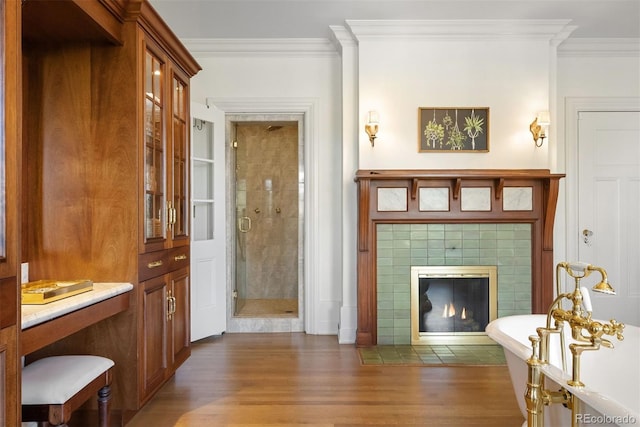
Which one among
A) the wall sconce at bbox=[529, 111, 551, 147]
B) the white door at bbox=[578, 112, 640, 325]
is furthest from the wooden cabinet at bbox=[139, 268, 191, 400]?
the white door at bbox=[578, 112, 640, 325]

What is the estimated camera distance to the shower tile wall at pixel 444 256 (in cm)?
380

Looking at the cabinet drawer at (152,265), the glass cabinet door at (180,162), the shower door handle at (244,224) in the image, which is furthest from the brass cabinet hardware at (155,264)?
the shower door handle at (244,224)

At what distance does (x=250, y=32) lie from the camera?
3.94 m

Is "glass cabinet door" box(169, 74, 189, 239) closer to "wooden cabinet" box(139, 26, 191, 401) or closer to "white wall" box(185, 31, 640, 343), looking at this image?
"wooden cabinet" box(139, 26, 191, 401)

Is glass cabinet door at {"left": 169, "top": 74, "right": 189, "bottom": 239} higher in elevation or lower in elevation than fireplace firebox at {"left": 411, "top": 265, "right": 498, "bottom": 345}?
higher

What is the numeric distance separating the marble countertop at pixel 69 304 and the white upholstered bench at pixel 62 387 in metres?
0.26

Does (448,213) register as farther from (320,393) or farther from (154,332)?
(154,332)

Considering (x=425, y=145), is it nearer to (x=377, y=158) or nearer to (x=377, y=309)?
(x=377, y=158)

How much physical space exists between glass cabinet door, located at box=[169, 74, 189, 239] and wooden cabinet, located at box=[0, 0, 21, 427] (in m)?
1.35

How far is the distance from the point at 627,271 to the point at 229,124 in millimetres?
4091

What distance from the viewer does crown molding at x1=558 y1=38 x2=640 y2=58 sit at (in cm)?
411

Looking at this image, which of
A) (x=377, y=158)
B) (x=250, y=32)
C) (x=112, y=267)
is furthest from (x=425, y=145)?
(x=112, y=267)

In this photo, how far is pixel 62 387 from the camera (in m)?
1.68

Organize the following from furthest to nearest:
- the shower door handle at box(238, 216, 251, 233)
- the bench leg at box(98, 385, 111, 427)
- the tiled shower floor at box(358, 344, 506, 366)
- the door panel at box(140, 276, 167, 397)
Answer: the shower door handle at box(238, 216, 251, 233) < the tiled shower floor at box(358, 344, 506, 366) < the door panel at box(140, 276, 167, 397) < the bench leg at box(98, 385, 111, 427)
